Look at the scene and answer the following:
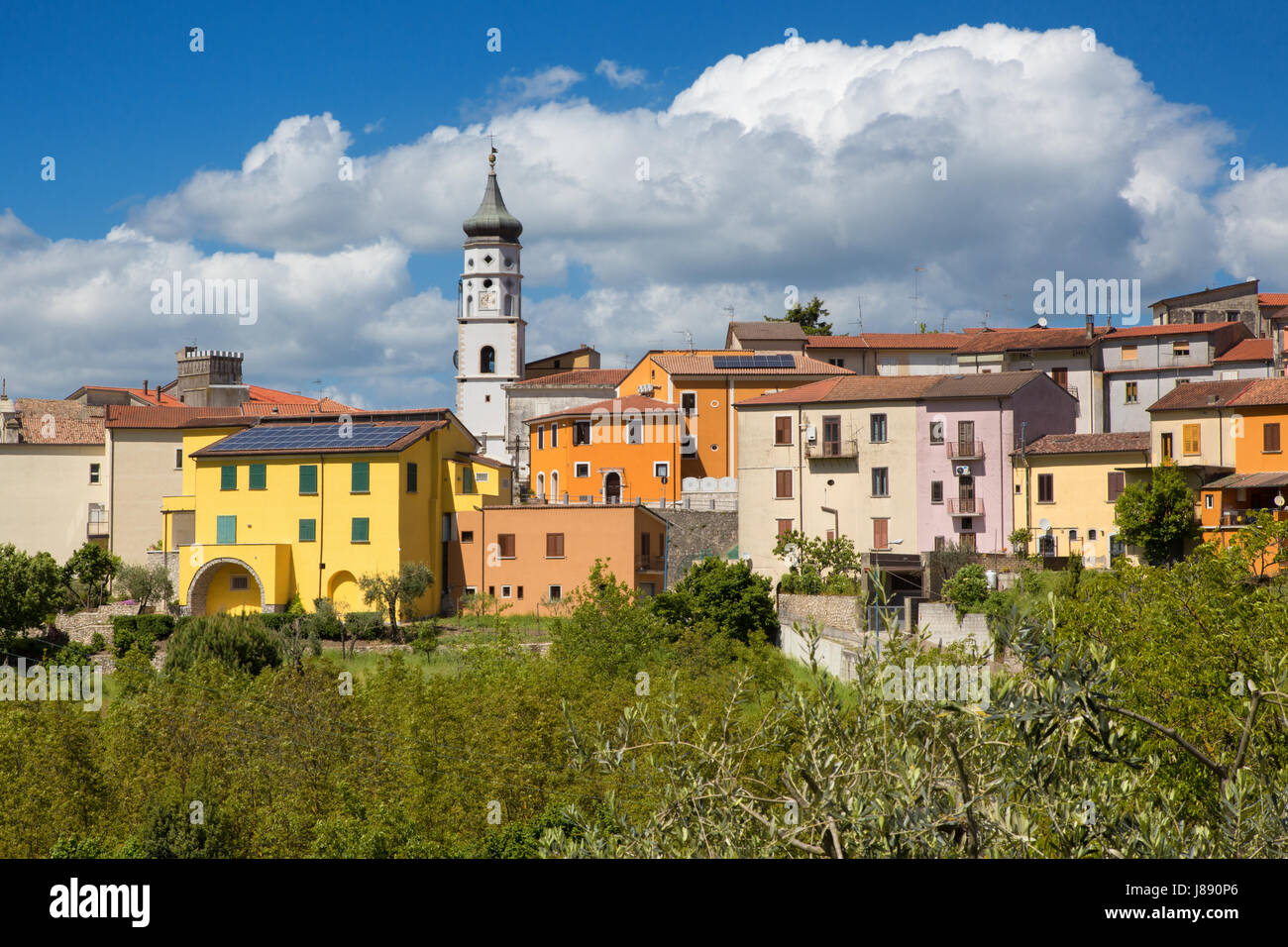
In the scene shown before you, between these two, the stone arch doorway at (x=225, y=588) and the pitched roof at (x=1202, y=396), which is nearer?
the pitched roof at (x=1202, y=396)

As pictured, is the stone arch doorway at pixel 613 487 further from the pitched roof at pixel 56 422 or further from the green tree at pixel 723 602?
the pitched roof at pixel 56 422

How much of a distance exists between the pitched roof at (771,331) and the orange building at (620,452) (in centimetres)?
939

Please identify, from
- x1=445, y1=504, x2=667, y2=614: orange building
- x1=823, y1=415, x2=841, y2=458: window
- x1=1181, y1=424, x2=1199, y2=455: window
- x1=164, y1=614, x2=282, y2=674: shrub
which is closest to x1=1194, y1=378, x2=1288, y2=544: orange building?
x1=1181, y1=424, x2=1199, y2=455: window

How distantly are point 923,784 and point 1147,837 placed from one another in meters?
1.52

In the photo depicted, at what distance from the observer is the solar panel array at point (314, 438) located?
49.2m

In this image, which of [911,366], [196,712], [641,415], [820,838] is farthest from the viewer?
[911,366]

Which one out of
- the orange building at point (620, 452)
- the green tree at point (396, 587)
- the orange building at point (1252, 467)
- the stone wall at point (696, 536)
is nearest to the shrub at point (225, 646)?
the green tree at point (396, 587)

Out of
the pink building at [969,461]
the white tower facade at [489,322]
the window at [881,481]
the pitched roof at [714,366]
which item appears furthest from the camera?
the white tower facade at [489,322]

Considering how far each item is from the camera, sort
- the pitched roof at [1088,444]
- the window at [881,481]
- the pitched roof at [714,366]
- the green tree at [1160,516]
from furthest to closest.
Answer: the pitched roof at [714,366] → the window at [881,481] → the pitched roof at [1088,444] → the green tree at [1160,516]

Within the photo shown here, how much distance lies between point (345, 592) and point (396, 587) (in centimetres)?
361

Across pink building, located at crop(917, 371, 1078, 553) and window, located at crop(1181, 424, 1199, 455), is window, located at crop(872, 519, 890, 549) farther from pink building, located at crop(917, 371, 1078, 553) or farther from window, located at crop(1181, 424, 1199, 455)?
window, located at crop(1181, 424, 1199, 455)
